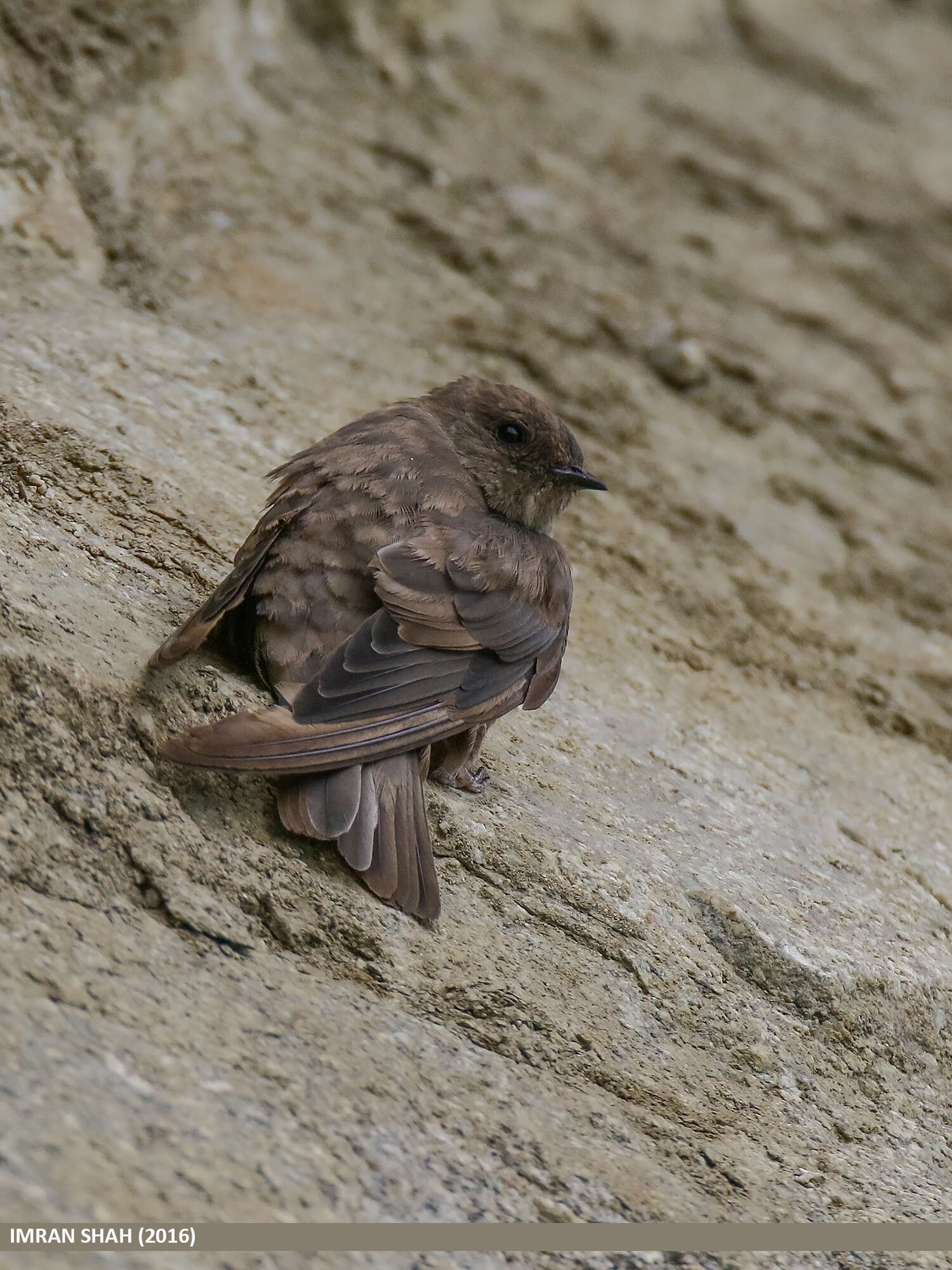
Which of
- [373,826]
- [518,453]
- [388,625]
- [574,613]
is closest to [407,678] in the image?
[388,625]

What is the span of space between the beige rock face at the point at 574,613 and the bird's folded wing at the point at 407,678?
207mm

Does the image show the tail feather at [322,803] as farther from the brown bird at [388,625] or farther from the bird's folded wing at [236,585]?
the bird's folded wing at [236,585]

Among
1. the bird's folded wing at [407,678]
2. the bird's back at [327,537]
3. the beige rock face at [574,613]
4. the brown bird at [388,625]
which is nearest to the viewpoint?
the beige rock face at [574,613]

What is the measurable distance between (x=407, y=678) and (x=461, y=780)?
0.39 m

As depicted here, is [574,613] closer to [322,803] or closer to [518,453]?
[518,453]

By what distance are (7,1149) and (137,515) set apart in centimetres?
210

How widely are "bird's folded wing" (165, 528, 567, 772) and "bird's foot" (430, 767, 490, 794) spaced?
0.57 feet

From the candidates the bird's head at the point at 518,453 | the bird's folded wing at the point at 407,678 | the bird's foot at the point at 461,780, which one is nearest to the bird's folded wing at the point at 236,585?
the bird's folded wing at the point at 407,678

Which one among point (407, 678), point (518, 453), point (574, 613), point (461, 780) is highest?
point (518, 453)

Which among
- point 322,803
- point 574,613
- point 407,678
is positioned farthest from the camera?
point 574,613

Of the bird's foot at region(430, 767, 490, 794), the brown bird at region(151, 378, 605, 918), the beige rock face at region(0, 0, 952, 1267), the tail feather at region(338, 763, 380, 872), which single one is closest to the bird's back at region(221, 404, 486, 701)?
the brown bird at region(151, 378, 605, 918)

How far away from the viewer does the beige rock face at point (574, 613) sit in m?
2.41

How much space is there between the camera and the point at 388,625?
3.12 metres

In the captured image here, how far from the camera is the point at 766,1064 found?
299 cm
